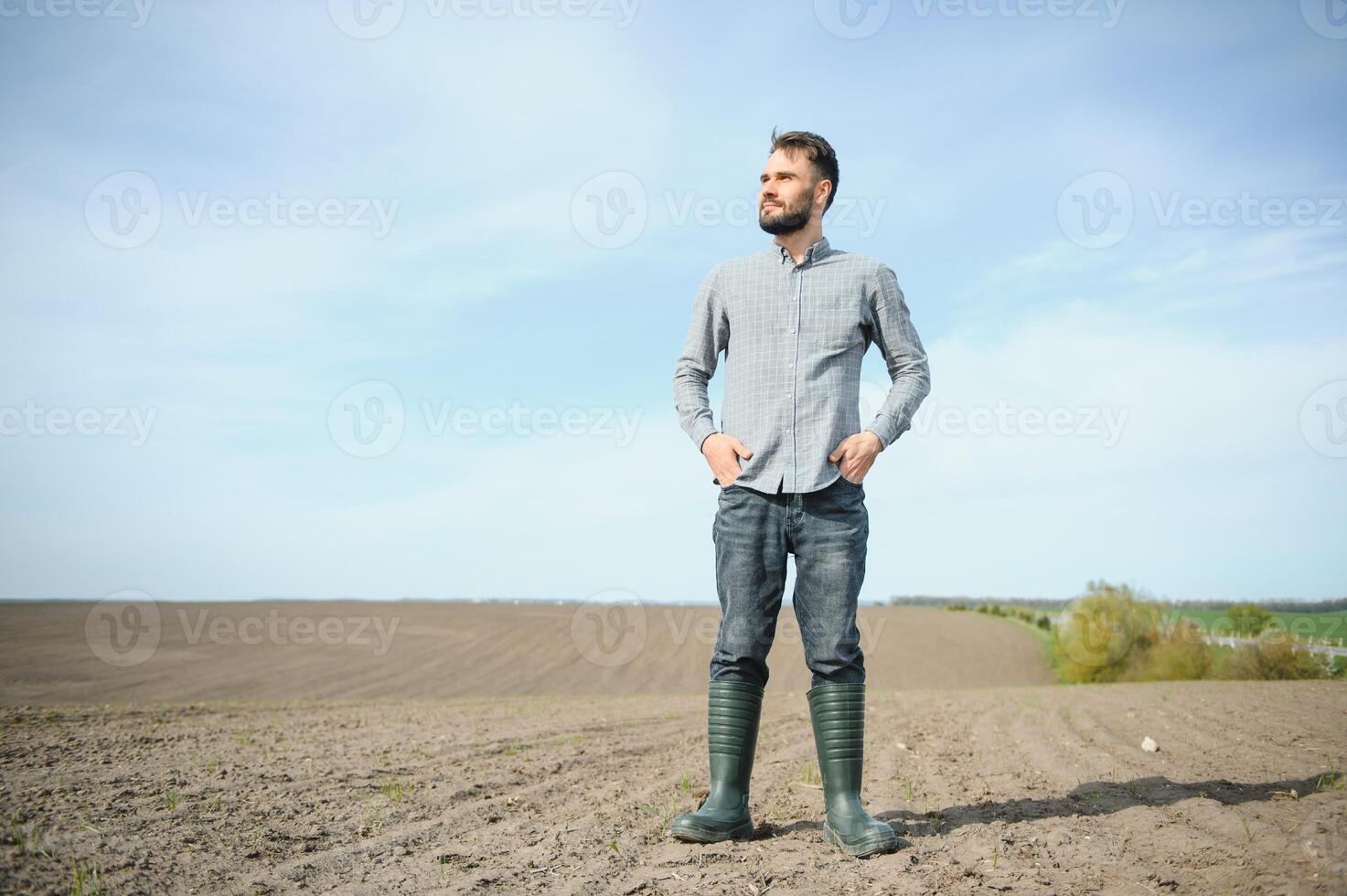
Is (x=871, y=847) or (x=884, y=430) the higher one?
(x=884, y=430)

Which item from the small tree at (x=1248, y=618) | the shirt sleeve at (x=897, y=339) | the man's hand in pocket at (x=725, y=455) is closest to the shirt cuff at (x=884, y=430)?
the shirt sleeve at (x=897, y=339)

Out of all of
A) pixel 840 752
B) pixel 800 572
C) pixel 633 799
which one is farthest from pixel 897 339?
pixel 633 799

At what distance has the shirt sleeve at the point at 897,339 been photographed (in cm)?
362

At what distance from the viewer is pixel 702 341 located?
12.6ft

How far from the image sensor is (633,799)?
4.27 m

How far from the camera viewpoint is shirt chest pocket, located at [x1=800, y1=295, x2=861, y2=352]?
3.58m

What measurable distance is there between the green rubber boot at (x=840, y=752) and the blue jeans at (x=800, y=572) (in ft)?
0.21

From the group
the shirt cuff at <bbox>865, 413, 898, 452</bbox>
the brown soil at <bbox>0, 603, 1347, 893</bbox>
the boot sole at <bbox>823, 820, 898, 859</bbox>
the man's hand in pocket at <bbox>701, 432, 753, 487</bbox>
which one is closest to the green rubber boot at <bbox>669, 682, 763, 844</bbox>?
the brown soil at <bbox>0, 603, 1347, 893</bbox>

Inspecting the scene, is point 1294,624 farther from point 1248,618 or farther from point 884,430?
point 884,430

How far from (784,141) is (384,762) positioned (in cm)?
424

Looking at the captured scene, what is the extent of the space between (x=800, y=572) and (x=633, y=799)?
1654mm

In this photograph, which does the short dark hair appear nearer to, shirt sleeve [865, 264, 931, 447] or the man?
the man

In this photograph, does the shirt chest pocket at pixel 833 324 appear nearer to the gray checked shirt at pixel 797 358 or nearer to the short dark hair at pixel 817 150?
the gray checked shirt at pixel 797 358

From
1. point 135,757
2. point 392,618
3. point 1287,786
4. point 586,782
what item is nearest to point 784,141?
point 586,782
